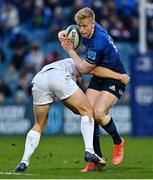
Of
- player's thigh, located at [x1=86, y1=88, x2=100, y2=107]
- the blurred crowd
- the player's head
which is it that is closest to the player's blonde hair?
the player's head

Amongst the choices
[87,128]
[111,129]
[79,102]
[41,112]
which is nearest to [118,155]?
[111,129]

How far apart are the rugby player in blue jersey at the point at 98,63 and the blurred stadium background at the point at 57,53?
1086cm

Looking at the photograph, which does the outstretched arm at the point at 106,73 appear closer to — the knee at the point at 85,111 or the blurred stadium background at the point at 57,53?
the knee at the point at 85,111

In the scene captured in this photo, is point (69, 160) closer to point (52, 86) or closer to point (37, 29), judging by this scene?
point (52, 86)

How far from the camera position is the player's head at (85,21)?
1176 cm

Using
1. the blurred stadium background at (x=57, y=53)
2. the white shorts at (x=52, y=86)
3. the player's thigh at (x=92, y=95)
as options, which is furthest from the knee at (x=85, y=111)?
the blurred stadium background at (x=57, y=53)

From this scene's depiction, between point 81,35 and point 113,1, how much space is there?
54.2ft

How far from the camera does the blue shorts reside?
493 inches

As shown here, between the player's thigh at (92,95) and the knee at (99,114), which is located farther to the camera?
the player's thigh at (92,95)

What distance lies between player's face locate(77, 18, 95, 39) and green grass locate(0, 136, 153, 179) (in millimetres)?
1985

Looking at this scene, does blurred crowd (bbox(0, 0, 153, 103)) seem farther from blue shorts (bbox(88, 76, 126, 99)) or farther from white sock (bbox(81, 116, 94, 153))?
white sock (bbox(81, 116, 94, 153))

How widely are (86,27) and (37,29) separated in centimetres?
1689

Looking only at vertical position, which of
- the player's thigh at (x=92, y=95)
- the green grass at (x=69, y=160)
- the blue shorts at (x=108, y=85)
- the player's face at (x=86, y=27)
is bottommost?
the green grass at (x=69, y=160)

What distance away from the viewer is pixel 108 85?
12.5m
